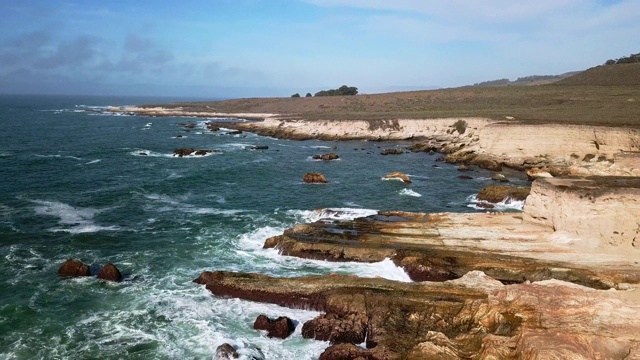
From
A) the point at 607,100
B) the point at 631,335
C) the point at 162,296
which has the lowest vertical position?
the point at 162,296

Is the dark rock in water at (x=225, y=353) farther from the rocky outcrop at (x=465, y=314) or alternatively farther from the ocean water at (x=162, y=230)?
the rocky outcrop at (x=465, y=314)

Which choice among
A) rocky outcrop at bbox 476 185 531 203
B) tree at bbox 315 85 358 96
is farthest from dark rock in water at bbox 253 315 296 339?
tree at bbox 315 85 358 96

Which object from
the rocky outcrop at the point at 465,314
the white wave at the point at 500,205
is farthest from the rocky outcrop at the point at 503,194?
the rocky outcrop at the point at 465,314

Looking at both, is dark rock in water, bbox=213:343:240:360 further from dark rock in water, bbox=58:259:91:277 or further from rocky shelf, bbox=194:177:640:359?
dark rock in water, bbox=58:259:91:277

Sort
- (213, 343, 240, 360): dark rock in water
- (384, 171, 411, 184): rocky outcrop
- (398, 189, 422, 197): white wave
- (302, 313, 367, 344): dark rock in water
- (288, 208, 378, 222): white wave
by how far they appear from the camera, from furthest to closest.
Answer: (384, 171, 411, 184): rocky outcrop
(398, 189, 422, 197): white wave
(288, 208, 378, 222): white wave
(302, 313, 367, 344): dark rock in water
(213, 343, 240, 360): dark rock in water

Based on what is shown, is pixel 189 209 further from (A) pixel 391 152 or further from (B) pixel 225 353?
(A) pixel 391 152

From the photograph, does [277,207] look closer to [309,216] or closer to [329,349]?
[309,216]

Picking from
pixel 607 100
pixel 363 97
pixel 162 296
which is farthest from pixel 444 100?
pixel 162 296

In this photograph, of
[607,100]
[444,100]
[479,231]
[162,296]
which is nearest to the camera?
[162,296]
